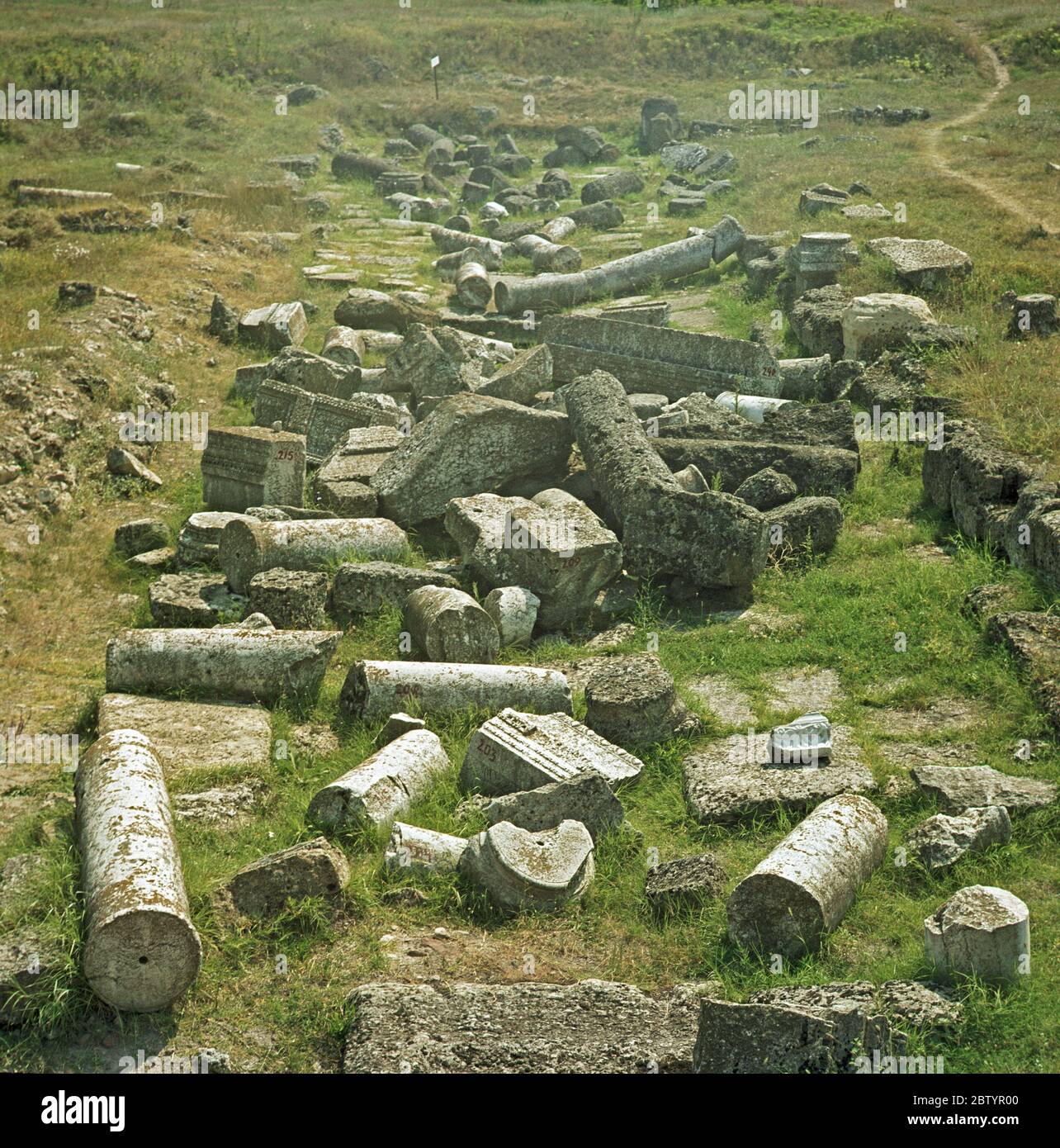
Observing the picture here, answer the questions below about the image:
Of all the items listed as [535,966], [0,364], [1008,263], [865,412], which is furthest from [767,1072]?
[1008,263]

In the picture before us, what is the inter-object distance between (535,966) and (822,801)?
2061 mm

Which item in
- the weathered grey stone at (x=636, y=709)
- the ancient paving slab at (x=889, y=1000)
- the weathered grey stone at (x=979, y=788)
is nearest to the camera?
the ancient paving slab at (x=889, y=1000)

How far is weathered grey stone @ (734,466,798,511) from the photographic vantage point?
36.3ft

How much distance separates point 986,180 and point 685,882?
19.1 metres

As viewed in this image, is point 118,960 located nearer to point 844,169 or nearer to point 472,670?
point 472,670

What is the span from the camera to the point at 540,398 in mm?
13594

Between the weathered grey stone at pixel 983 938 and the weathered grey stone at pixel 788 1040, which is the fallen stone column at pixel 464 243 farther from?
the weathered grey stone at pixel 788 1040

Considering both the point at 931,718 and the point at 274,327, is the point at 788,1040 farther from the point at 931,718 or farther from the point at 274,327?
the point at 274,327

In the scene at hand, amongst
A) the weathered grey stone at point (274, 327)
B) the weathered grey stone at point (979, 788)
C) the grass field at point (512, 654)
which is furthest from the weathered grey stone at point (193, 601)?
the weathered grey stone at point (274, 327)

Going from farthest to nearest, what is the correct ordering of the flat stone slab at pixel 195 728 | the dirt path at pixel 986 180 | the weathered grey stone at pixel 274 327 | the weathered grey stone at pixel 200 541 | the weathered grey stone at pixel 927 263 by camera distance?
the dirt path at pixel 986 180, the weathered grey stone at pixel 274 327, the weathered grey stone at pixel 927 263, the weathered grey stone at pixel 200 541, the flat stone slab at pixel 195 728

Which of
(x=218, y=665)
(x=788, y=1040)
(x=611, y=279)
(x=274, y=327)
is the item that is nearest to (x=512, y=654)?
(x=218, y=665)

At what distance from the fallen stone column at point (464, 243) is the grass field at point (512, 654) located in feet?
1.68

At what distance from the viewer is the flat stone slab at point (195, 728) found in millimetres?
7875

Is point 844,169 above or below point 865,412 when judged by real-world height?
above
